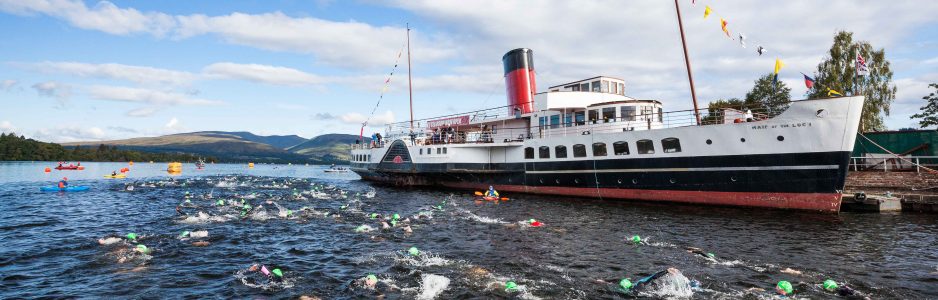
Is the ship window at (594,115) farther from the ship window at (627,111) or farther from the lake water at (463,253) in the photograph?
the lake water at (463,253)

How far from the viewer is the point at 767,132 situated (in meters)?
21.9

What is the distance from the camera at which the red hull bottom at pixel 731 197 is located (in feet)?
69.6

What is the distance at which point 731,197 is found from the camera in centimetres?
2333

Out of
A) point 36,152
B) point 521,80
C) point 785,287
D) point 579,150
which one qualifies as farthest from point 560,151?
A: point 36,152

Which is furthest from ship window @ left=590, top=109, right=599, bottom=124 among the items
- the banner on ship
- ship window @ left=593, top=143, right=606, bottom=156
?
the banner on ship

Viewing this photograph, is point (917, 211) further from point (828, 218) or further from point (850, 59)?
point (850, 59)

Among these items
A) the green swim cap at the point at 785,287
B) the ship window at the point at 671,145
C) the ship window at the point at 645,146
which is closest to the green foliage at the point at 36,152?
the ship window at the point at 645,146

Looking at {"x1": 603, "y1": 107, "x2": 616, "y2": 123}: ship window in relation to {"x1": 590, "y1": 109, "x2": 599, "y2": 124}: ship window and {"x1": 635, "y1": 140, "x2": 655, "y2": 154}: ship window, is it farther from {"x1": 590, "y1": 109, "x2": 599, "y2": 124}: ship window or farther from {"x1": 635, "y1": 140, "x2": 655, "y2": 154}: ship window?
{"x1": 635, "y1": 140, "x2": 655, "y2": 154}: ship window

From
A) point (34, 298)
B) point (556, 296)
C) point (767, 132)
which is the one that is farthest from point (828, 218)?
point (34, 298)

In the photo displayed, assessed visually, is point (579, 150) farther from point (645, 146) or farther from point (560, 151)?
point (645, 146)

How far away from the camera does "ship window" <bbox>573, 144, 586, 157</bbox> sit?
28609 mm

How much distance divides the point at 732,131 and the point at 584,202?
867 centimetres

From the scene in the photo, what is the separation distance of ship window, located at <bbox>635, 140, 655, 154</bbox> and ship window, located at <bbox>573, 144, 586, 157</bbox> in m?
3.54

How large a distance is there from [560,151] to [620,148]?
4.27 metres
